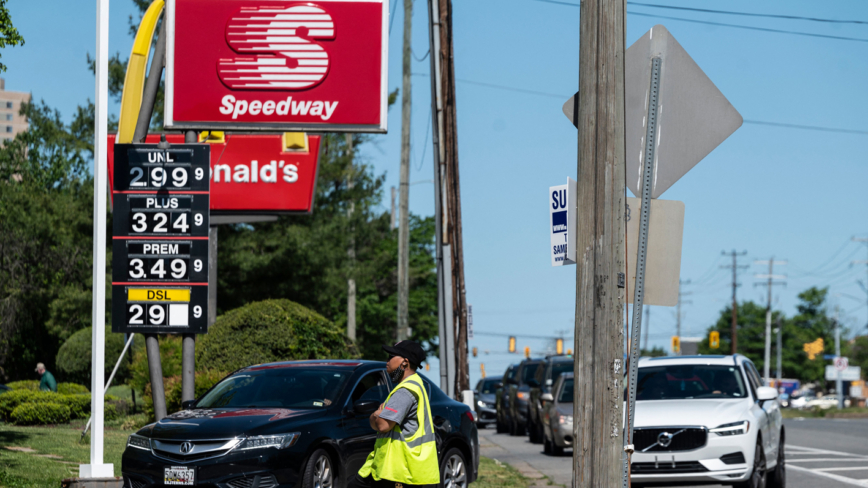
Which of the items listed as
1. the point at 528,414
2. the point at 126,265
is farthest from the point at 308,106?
the point at 528,414

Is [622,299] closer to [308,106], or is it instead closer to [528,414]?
[308,106]

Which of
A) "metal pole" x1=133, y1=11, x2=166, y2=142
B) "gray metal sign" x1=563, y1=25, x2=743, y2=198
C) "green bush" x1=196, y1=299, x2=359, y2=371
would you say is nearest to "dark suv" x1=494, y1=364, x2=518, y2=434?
"green bush" x1=196, y1=299, x2=359, y2=371

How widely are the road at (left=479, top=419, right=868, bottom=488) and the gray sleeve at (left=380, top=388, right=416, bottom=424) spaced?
25.5 ft

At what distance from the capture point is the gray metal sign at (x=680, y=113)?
5.63 metres

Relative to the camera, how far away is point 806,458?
18266 mm

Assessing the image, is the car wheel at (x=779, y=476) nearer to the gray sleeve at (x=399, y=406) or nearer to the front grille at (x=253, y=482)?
the front grille at (x=253, y=482)

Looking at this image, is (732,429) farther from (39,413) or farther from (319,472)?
(39,413)

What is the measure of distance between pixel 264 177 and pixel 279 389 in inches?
616

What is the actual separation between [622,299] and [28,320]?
3842 cm

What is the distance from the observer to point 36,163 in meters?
45.0

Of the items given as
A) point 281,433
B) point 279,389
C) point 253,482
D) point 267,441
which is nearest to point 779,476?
point 279,389

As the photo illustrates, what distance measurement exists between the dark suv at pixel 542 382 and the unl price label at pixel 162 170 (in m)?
12.0

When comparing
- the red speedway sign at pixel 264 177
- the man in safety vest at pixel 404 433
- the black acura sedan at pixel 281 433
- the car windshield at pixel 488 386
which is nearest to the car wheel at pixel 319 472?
the black acura sedan at pixel 281 433

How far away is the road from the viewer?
14.6 m
